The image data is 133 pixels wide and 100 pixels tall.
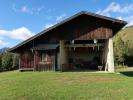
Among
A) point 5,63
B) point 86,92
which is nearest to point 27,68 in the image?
point 86,92

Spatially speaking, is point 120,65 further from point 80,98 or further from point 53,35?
point 80,98

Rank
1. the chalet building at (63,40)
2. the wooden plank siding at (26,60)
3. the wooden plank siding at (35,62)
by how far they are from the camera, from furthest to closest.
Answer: the wooden plank siding at (26,60)
the wooden plank siding at (35,62)
the chalet building at (63,40)

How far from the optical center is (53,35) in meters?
26.9

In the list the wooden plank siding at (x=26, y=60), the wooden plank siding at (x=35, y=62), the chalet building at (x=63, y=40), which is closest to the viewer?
the chalet building at (x=63, y=40)

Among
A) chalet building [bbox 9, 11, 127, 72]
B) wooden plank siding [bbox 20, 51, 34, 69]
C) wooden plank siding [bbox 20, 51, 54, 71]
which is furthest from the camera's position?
wooden plank siding [bbox 20, 51, 34, 69]

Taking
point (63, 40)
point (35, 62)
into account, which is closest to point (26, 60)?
Answer: point (35, 62)

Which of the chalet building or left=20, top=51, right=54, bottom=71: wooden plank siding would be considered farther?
left=20, top=51, right=54, bottom=71: wooden plank siding

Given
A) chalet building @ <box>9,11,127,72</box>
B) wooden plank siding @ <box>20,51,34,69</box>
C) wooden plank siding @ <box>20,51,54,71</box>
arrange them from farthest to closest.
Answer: wooden plank siding @ <box>20,51,34,69</box> < wooden plank siding @ <box>20,51,54,71</box> < chalet building @ <box>9,11,127,72</box>

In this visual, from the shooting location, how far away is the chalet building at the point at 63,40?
26.0 m

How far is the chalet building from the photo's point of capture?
26.0 metres

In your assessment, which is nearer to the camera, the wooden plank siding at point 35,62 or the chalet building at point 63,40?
the chalet building at point 63,40

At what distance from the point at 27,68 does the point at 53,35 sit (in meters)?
4.65

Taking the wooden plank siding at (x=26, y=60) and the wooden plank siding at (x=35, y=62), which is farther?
the wooden plank siding at (x=26, y=60)

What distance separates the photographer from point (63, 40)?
1055 inches
